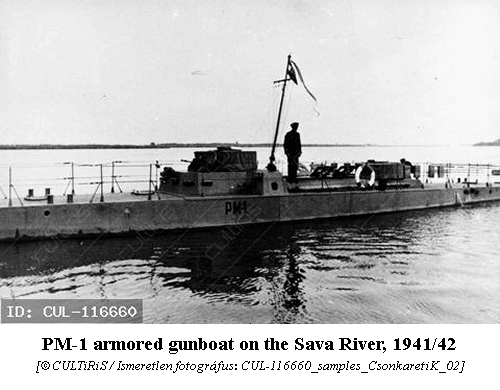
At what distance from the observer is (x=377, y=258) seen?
13633 millimetres

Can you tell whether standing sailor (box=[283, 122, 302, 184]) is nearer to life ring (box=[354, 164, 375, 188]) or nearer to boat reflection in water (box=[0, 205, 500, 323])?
boat reflection in water (box=[0, 205, 500, 323])

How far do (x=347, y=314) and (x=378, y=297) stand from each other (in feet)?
4.19

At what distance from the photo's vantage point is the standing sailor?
1938cm

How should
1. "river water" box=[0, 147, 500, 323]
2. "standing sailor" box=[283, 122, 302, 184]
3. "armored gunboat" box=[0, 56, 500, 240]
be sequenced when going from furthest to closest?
"standing sailor" box=[283, 122, 302, 184] < "armored gunboat" box=[0, 56, 500, 240] < "river water" box=[0, 147, 500, 323]

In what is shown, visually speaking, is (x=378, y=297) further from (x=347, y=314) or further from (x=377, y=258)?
(x=377, y=258)

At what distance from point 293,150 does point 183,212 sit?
5237mm

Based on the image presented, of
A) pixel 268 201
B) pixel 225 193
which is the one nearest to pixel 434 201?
pixel 268 201

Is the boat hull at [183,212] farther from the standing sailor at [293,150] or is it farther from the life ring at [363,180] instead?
the standing sailor at [293,150]

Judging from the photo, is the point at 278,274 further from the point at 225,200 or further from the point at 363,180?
the point at 363,180

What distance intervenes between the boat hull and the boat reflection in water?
368 millimetres

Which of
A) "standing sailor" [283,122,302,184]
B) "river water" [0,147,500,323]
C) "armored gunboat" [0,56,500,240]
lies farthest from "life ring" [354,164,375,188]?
"river water" [0,147,500,323]

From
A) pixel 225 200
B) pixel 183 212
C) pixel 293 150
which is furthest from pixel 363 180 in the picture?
pixel 183 212

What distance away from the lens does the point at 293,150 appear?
19.4 m
